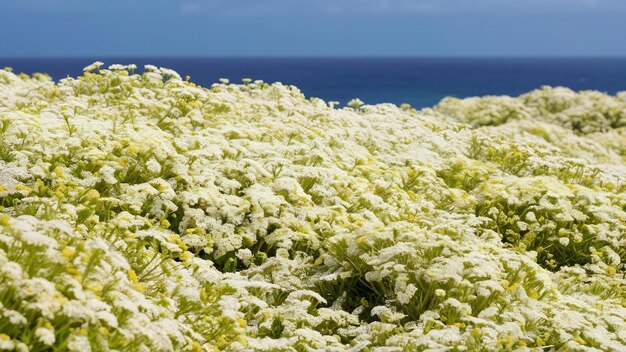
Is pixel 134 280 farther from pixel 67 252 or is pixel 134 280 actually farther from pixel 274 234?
pixel 274 234

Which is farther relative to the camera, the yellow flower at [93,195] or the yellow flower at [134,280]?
the yellow flower at [93,195]

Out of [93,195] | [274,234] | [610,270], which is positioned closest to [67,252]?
[93,195]

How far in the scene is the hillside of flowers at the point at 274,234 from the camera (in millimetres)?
4996

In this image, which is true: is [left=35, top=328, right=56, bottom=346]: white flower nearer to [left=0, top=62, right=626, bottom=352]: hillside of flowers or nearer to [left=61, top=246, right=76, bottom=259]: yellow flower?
[left=0, top=62, right=626, bottom=352]: hillside of flowers

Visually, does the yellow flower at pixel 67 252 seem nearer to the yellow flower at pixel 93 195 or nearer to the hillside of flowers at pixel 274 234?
the hillside of flowers at pixel 274 234

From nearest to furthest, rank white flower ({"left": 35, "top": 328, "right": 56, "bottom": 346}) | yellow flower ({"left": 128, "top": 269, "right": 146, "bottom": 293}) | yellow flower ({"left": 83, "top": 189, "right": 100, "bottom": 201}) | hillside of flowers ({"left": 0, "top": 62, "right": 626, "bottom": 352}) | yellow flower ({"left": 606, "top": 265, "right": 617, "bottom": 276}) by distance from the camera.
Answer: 1. white flower ({"left": 35, "top": 328, "right": 56, "bottom": 346})
2. hillside of flowers ({"left": 0, "top": 62, "right": 626, "bottom": 352})
3. yellow flower ({"left": 128, "top": 269, "right": 146, "bottom": 293})
4. yellow flower ({"left": 83, "top": 189, "right": 100, "bottom": 201})
5. yellow flower ({"left": 606, "top": 265, "right": 617, "bottom": 276})

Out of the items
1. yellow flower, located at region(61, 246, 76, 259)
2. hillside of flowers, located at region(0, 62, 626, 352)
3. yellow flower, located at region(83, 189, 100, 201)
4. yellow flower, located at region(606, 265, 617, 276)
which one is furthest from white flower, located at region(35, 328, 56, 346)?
yellow flower, located at region(606, 265, 617, 276)

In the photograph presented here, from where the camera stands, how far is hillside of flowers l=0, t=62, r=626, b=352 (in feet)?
16.4

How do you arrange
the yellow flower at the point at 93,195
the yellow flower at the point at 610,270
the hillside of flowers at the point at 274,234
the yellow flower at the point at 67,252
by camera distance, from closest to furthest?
the yellow flower at the point at 67,252 < the hillside of flowers at the point at 274,234 < the yellow flower at the point at 93,195 < the yellow flower at the point at 610,270

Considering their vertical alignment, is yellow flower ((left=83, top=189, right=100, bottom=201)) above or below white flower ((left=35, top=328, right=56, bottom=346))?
above

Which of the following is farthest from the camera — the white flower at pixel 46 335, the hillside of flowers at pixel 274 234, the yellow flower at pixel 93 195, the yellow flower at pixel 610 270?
the yellow flower at pixel 610 270

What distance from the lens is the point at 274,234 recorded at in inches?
304

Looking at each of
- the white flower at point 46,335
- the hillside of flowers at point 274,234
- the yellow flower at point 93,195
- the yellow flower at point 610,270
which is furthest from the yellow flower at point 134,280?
the yellow flower at point 610,270

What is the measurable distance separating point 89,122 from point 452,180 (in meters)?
5.11
